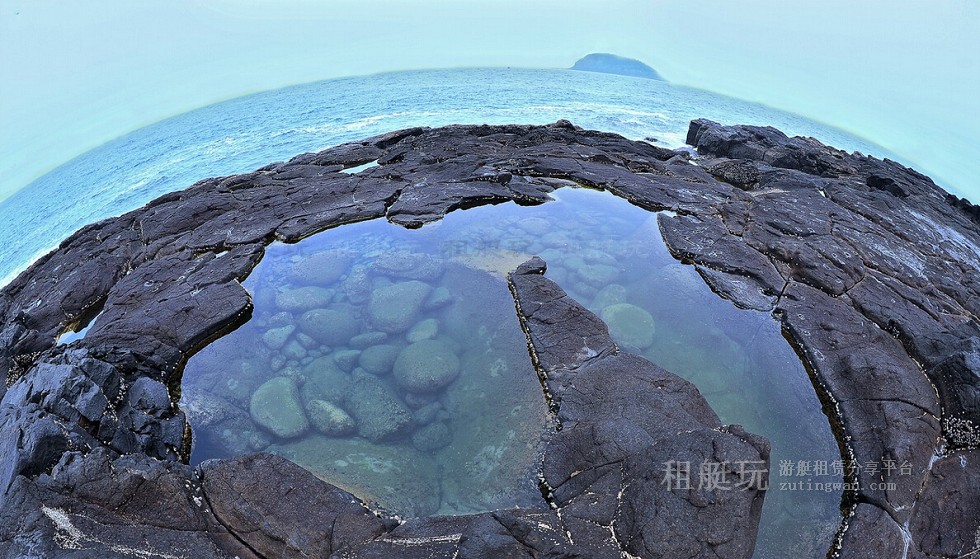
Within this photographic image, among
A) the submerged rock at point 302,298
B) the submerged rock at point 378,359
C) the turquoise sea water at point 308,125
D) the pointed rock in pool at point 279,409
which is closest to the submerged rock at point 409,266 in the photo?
the submerged rock at point 302,298

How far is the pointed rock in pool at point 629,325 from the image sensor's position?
683cm

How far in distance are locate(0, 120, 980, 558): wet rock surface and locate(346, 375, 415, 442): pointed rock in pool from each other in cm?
88

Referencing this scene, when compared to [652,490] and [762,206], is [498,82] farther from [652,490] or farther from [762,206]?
[652,490]

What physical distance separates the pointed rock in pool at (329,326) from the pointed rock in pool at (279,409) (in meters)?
0.92

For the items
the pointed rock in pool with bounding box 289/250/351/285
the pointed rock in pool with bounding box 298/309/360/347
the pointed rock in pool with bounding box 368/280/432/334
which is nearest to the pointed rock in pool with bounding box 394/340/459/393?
the pointed rock in pool with bounding box 368/280/432/334

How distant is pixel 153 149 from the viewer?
82.7 feet

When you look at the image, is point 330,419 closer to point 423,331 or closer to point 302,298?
point 423,331

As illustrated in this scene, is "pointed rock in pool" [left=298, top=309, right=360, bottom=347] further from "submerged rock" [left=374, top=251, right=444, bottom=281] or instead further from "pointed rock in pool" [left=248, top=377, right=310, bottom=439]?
"submerged rock" [left=374, top=251, right=444, bottom=281]

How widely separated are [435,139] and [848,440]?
13.7 metres

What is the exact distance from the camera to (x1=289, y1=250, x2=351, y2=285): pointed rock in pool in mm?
8414

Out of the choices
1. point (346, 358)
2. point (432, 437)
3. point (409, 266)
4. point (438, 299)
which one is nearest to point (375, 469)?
point (432, 437)

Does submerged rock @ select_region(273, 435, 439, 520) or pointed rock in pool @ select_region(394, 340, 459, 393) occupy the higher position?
pointed rock in pool @ select_region(394, 340, 459, 393)

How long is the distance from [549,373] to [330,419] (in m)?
2.90

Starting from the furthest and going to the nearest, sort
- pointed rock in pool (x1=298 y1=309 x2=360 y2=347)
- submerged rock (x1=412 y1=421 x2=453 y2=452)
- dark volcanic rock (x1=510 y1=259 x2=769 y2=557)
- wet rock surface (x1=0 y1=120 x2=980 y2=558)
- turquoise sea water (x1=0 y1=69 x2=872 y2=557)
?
pointed rock in pool (x1=298 y1=309 x2=360 y2=347), turquoise sea water (x1=0 y1=69 x2=872 y2=557), submerged rock (x1=412 y1=421 x2=453 y2=452), wet rock surface (x1=0 y1=120 x2=980 y2=558), dark volcanic rock (x1=510 y1=259 x2=769 y2=557)
